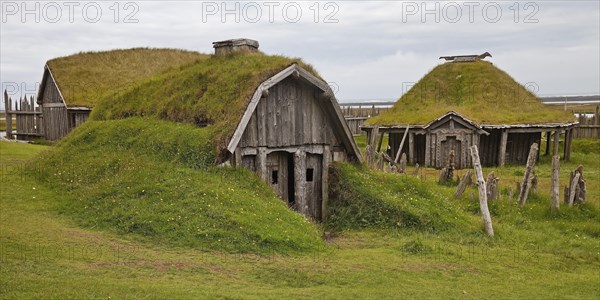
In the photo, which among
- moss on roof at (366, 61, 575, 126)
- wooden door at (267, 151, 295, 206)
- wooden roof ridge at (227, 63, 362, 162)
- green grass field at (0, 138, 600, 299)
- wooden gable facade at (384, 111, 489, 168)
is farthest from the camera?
moss on roof at (366, 61, 575, 126)

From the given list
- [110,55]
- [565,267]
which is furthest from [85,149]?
[110,55]

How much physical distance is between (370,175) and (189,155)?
5731 mm

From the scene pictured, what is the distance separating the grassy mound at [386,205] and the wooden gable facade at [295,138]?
22.4 inches

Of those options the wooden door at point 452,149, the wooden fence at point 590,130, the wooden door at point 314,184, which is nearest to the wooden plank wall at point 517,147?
the wooden door at point 452,149

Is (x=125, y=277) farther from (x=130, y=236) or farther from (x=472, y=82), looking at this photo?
(x=472, y=82)

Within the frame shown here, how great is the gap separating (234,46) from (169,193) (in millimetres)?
7596

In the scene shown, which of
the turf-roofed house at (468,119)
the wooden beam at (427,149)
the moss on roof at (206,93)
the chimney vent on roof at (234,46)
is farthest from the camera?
the wooden beam at (427,149)

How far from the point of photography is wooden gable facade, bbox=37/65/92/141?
113 feet

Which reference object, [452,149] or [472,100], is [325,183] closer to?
[452,149]

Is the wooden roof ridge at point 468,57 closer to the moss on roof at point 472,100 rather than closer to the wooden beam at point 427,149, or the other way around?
the moss on roof at point 472,100

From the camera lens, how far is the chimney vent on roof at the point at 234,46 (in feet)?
68.9

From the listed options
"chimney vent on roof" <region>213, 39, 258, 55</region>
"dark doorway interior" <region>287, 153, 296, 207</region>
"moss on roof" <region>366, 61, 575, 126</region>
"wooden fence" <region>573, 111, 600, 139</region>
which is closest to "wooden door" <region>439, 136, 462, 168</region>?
"moss on roof" <region>366, 61, 575, 126</region>

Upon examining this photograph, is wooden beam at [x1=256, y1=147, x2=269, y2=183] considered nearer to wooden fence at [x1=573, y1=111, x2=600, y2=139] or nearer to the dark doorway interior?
the dark doorway interior

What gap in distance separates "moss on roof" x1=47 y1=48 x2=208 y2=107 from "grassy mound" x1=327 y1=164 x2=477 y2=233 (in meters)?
17.3
